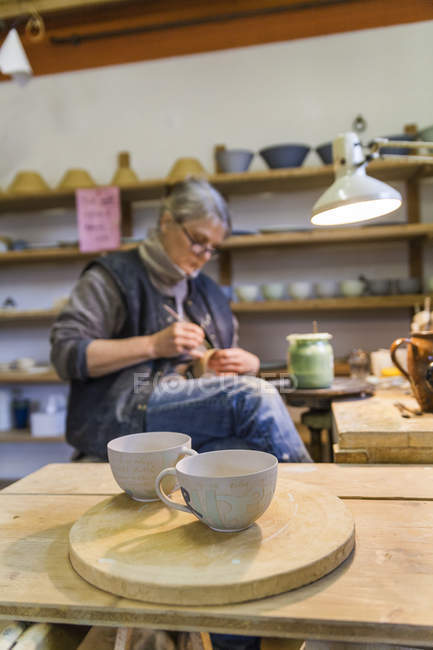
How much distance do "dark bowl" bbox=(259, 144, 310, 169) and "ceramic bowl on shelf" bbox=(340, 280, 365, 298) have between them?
69cm

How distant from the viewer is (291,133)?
10.00 feet

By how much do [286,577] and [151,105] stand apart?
3205mm

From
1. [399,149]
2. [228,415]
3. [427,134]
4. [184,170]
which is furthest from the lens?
[184,170]

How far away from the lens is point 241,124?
312 cm

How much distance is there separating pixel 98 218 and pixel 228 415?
2.06 m

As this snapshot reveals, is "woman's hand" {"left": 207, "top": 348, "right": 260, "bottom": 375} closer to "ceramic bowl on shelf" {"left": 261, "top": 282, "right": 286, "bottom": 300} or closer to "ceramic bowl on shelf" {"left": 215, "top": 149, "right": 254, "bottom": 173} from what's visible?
"ceramic bowl on shelf" {"left": 261, "top": 282, "right": 286, "bottom": 300}

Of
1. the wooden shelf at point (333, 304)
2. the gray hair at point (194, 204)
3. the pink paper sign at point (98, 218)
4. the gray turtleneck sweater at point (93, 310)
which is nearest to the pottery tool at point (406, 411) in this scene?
the gray turtleneck sweater at point (93, 310)

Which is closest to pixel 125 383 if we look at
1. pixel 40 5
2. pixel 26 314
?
pixel 26 314

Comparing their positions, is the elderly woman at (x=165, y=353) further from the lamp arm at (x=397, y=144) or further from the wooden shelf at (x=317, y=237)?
the wooden shelf at (x=317, y=237)

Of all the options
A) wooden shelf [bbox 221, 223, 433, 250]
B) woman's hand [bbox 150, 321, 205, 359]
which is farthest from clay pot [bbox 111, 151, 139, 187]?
woman's hand [bbox 150, 321, 205, 359]

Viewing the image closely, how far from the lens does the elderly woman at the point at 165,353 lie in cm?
132

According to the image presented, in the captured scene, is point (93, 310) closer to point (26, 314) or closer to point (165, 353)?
point (165, 353)

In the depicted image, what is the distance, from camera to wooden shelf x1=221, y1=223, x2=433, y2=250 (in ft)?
8.77

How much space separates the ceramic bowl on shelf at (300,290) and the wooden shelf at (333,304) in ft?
0.09
